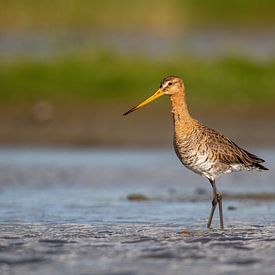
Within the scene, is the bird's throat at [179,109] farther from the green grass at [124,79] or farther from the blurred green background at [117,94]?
the green grass at [124,79]

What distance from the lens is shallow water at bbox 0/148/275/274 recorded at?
8.97 m

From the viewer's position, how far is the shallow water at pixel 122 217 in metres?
8.97

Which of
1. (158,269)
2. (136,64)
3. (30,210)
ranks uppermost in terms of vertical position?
(136,64)

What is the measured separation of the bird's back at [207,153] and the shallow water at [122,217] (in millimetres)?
560

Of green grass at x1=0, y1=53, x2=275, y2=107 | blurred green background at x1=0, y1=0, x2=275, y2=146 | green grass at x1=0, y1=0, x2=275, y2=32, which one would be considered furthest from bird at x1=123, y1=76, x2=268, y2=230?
green grass at x1=0, y1=0, x2=275, y2=32

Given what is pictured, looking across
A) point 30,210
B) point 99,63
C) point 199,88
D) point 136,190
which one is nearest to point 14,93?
point 99,63

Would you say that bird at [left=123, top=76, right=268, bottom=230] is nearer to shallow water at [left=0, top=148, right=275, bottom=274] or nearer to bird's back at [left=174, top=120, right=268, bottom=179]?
bird's back at [left=174, top=120, right=268, bottom=179]

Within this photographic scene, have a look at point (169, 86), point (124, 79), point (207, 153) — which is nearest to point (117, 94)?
point (124, 79)

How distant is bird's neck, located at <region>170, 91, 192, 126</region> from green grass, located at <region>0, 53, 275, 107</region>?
22.1 feet

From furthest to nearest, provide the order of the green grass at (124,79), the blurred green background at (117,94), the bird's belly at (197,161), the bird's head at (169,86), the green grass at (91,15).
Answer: the green grass at (91,15), the green grass at (124,79), the blurred green background at (117,94), the bird's head at (169,86), the bird's belly at (197,161)

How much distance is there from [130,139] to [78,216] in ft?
17.8

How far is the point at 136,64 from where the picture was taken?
19172 millimetres

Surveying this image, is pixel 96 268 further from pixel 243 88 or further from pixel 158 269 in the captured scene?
pixel 243 88

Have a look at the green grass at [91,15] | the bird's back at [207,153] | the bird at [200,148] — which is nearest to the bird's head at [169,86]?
the bird at [200,148]
